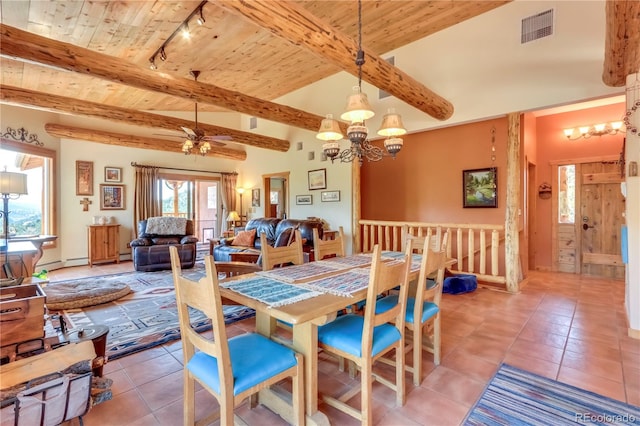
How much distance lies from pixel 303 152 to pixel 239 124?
2.78m

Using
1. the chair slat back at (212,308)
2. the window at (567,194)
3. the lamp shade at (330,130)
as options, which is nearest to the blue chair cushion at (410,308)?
the chair slat back at (212,308)

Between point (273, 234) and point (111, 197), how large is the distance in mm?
3920

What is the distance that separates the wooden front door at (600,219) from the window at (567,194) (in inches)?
4.7

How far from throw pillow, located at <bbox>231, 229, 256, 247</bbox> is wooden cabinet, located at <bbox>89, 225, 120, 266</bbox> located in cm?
272

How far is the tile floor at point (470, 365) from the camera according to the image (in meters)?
1.82

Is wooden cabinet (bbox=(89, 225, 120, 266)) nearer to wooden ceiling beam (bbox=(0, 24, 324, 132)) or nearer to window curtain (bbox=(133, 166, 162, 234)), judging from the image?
window curtain (bbox=(133, 166, 162, 234))

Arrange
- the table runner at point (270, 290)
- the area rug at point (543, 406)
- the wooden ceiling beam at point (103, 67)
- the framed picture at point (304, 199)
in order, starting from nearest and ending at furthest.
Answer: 1. the table runner at point (270, 290)
2. the area rug at point (543, 406)
3. the wooden ceiling beam at point (103, 67)
4. the framed picture at point (304, 199)

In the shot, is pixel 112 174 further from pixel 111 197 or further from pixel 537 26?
pixel 537 26

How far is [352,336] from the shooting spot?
1.72 metres

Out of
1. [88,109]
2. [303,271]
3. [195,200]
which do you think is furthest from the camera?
[195,200]

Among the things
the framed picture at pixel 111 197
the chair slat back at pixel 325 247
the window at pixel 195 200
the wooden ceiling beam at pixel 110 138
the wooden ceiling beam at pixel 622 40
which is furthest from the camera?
the window at pixel 195 200

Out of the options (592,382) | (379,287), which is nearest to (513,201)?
(592,382)

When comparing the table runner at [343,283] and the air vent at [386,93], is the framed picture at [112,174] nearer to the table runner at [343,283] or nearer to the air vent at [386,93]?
the air vent at [386,93]

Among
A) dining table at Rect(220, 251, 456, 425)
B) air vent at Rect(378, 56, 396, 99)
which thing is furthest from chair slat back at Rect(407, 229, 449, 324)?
air vent at Rect(378, 56, 396, 99)
